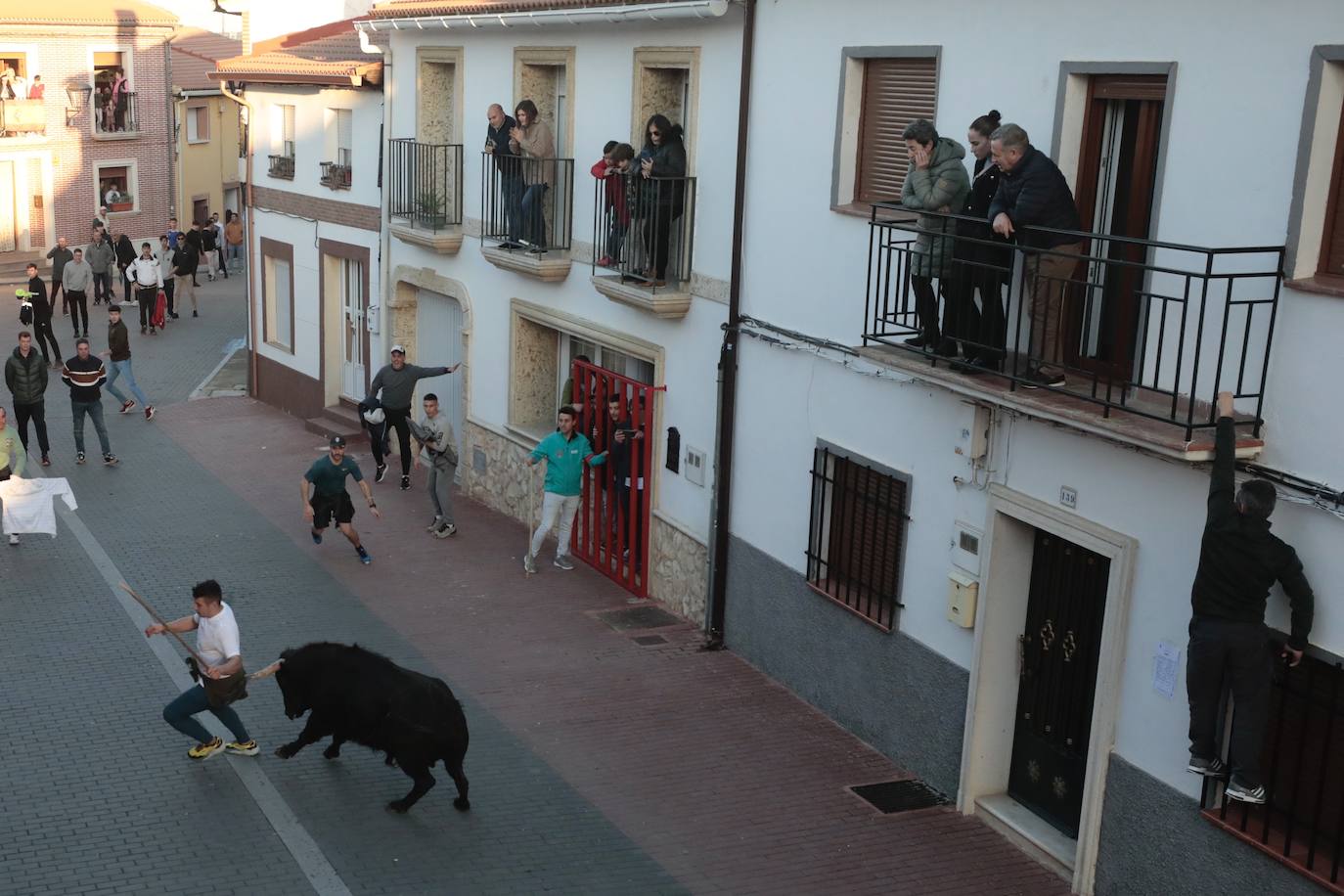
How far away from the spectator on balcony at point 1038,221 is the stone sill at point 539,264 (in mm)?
7185

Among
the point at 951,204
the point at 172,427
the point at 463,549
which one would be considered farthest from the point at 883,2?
the point at 172,427

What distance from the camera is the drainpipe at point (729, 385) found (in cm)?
1230

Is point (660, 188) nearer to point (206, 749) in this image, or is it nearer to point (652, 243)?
point (652, 243)

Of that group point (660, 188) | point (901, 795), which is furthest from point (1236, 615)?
point (660, 188)

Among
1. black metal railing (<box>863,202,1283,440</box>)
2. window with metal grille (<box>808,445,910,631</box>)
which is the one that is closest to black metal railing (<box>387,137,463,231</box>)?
window with metal grille (<box>808,445,910,631</box>)

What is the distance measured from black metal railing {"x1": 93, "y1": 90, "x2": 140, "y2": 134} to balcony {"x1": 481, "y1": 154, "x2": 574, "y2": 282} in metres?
30.0

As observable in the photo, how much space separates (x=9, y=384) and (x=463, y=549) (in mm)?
6571

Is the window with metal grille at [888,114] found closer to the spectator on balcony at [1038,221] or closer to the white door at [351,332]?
the spectator on balcony at [1038,221]

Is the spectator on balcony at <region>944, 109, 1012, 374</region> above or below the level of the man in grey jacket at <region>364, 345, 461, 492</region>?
above

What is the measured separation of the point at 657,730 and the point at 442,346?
8.92 m

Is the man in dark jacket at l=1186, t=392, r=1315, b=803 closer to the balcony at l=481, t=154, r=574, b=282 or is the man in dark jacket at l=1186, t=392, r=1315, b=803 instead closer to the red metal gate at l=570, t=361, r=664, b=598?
the red metal gate at l=570, t=361, r=664, b=598

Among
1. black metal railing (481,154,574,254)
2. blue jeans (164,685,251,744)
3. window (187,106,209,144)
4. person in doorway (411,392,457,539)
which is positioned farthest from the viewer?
window (187,106,209,144)

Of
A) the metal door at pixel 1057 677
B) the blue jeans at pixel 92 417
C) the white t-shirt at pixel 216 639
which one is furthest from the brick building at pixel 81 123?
the metal door at pixel 1057 677

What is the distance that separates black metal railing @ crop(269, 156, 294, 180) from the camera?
23141 mm
